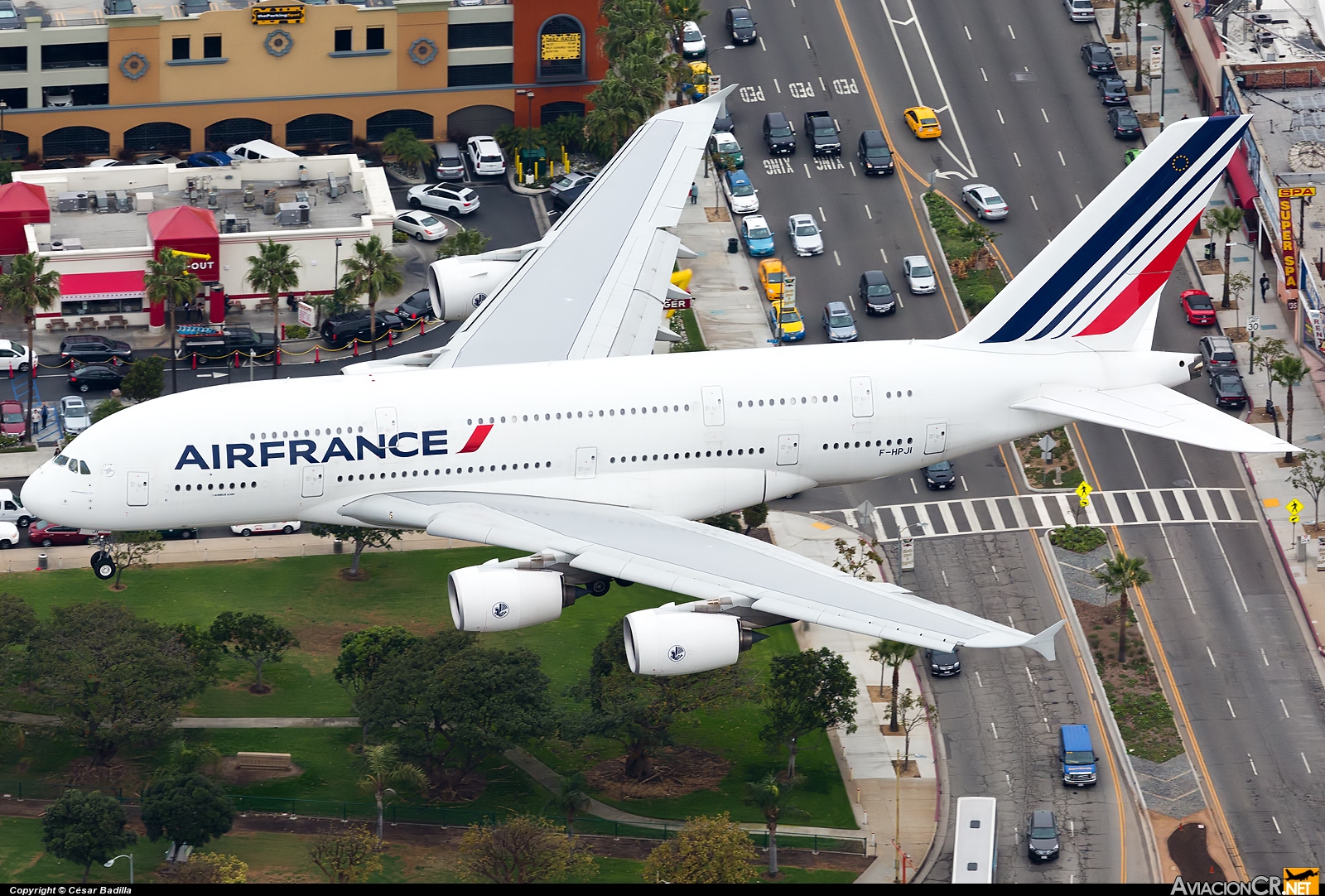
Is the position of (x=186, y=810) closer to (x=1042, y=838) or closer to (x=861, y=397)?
(x=861, y=397)

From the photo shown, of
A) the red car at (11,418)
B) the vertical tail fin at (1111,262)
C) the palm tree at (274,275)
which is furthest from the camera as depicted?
the palm tree at (274,275)

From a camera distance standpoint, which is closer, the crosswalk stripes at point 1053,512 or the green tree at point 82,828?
the green tree at point 82,828

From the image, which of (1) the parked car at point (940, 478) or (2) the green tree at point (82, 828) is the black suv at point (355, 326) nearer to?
(1) the parked car at point (940, 478)

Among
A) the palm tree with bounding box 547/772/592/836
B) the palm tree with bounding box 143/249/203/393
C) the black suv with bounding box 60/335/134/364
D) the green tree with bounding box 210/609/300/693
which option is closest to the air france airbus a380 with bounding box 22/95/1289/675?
the palm tree with bounding box 547/772/592/836

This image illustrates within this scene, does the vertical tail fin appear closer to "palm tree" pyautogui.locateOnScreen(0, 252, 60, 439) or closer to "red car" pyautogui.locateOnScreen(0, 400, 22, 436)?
"red car" pyautogui.locateOnScreen(0, 400, 22, 436)

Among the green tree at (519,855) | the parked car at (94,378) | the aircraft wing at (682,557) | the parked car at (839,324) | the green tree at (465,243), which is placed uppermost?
the aircraft wing at (682,557)

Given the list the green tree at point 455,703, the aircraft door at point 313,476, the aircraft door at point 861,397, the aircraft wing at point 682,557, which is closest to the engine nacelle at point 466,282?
the green tree at point 455,703
